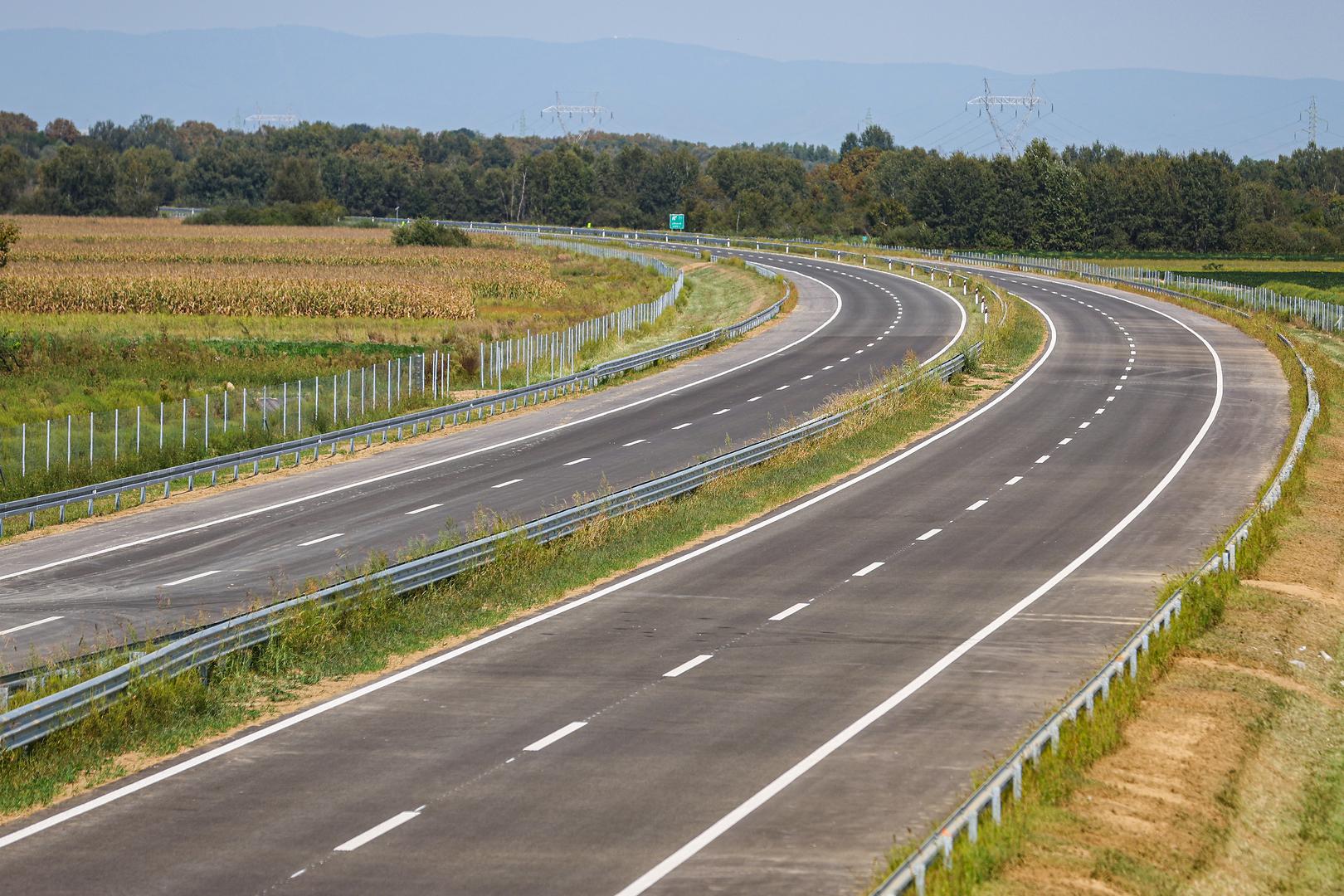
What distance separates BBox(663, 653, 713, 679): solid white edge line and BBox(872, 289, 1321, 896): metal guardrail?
497cm

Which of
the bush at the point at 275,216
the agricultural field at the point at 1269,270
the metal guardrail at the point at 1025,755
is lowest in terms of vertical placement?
the metal guardrail at the point at 1025,755

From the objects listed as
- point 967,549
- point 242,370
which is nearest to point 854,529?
point 967,549

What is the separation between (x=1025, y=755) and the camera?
15.2m

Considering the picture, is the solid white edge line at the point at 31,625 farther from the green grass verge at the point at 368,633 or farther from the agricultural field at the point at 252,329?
the agricultural field at the point at 252,329

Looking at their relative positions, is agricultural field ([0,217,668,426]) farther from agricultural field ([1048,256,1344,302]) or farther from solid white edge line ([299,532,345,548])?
agricultural field ([1048,256,1344,302])

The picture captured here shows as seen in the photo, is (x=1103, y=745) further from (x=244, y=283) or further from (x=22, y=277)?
(x=22, y=277)

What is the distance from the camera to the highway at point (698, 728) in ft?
45.7

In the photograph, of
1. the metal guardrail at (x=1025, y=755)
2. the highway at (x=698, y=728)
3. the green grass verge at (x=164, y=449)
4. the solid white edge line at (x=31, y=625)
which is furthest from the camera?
the green grass verge at (x=164, y=449)

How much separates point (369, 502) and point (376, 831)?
68.3 ft

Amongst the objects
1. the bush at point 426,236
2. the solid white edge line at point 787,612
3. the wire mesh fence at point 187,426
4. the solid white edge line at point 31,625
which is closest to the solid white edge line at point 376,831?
the solid white edge line at point 787,612

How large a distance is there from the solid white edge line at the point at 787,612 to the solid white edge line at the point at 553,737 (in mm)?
6104

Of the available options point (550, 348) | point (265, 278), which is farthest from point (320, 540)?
point (265, 278)

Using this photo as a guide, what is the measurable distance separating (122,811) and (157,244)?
117 meters

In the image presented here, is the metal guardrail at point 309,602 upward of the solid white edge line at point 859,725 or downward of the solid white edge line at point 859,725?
upward
